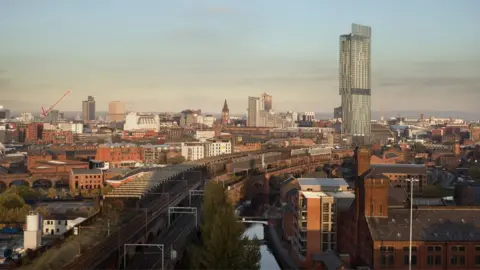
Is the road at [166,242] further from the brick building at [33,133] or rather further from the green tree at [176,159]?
the brick building at [33,133]

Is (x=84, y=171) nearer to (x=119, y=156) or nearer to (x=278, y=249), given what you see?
(x=119, y=156)

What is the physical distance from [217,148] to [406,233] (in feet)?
158

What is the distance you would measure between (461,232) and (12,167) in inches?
1531

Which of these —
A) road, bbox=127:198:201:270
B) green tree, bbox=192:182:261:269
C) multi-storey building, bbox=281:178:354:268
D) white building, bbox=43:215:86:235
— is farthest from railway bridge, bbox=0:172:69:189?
green tree, bbox=192:182:261:269

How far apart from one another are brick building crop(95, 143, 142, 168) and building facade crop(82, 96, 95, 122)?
11440cm

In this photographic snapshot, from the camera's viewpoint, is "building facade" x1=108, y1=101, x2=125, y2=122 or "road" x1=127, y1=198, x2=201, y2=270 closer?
"road" x1=127, y1=198, x2=201, y2=270

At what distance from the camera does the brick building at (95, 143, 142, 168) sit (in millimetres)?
49656

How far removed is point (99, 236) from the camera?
16.2m

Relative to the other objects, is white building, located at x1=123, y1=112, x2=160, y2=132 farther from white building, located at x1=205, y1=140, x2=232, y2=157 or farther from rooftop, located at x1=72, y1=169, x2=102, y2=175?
rooftop, located at x1=72, y1=169, x2=102, y2=175

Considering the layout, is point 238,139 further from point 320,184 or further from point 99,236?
point 99,236

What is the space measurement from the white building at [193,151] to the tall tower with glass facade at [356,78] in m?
49.3

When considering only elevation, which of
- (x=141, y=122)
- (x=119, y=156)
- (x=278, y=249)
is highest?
(x=141, y=122)

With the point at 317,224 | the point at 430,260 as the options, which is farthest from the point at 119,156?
the point at 430,260

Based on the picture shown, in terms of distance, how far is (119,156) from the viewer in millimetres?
50688
